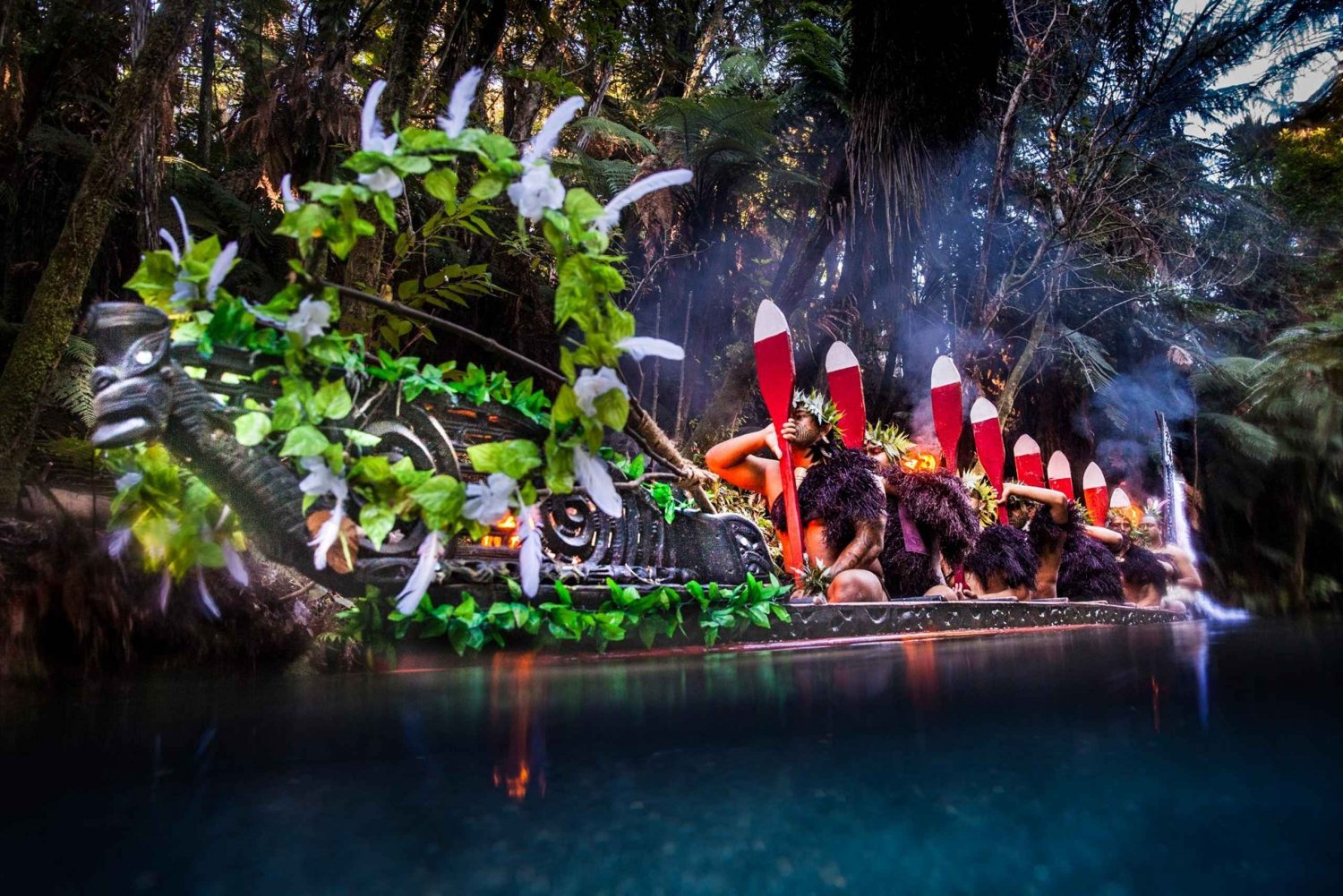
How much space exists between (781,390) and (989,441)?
2.29 metres

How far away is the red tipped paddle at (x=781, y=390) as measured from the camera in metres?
3.29

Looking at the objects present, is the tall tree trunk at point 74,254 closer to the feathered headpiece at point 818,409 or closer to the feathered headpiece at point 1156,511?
the feathered headpiece at point 818,409

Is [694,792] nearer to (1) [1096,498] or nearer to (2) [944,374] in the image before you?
(2) [944,374]

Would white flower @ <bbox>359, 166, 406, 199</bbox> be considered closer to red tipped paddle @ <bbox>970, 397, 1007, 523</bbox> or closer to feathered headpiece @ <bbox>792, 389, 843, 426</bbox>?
feathered headpiece @ <bbox>792, 389, 843, 426</bbox>

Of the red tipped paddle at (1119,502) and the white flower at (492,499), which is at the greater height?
Result: the red tipped paddle at (1119,502)

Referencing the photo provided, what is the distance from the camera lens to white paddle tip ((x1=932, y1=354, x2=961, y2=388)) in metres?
4.60

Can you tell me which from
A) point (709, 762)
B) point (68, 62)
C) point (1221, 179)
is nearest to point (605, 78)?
point (68, 62)

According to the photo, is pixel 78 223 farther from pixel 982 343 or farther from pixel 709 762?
pixel 982 343

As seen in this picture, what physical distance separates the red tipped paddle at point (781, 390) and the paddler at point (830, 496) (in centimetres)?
4

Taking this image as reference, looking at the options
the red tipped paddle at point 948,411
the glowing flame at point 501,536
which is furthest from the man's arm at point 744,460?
the red tipped paddle at point 948,411

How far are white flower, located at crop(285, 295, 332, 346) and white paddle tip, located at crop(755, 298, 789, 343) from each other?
2.42 meters

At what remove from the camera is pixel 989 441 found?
498 cm

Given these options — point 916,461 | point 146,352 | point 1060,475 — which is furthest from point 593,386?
point 1060,475

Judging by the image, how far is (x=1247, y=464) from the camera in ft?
27.3
